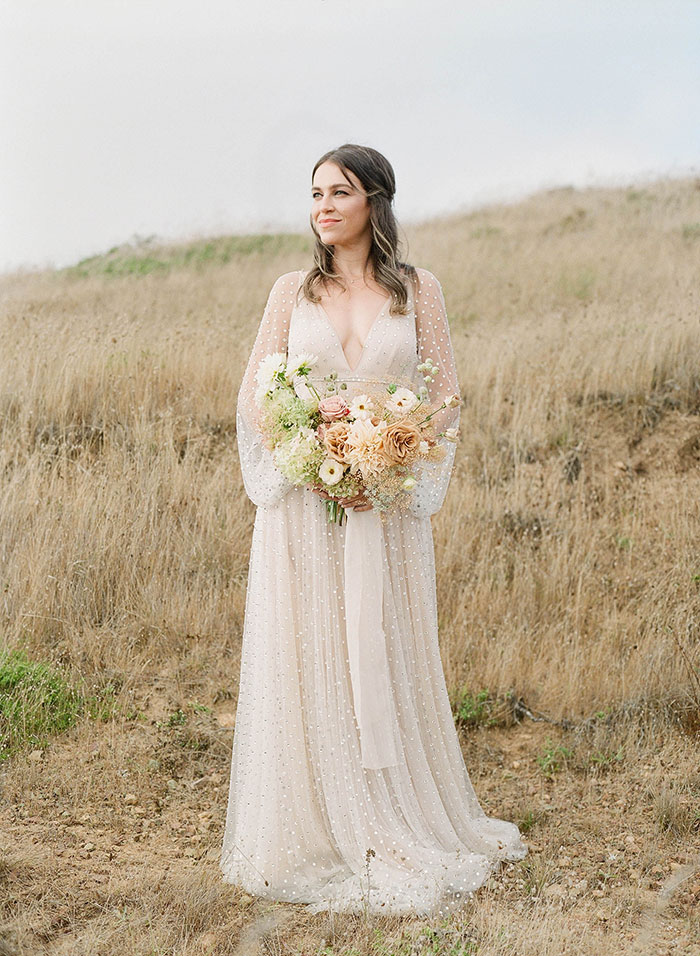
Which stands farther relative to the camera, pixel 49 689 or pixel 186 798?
pixel 49 689

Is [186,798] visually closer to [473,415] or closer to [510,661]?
[510,661]

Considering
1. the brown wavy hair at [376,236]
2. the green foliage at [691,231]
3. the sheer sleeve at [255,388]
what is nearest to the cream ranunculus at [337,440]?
the sheer sleeve at [255,388]

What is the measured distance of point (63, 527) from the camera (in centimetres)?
589

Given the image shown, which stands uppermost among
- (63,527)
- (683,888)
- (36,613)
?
(63,527)

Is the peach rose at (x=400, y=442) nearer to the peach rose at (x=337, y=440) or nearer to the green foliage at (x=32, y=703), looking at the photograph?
the peach rose at (x=337, y=440)

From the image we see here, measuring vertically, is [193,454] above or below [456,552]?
above

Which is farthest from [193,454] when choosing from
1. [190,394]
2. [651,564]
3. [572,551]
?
[651,564]

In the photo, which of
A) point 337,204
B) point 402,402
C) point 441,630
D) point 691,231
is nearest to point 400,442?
point 402,402

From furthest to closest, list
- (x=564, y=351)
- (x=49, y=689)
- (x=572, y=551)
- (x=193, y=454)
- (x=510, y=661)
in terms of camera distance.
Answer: (x=564, y=351), (x=193, y=454), (x=572, y=551), (x=510, y=661), (x=49, y=689)

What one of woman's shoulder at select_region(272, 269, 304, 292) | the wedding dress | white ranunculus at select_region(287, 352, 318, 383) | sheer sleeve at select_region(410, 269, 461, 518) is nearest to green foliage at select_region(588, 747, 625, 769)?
the wedding dress

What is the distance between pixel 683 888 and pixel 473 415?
428 cm

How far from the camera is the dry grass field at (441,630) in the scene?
Answer: 3.58 m

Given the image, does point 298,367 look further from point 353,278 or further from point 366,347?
point 353,278

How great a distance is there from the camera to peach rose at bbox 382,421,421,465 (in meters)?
3.26
